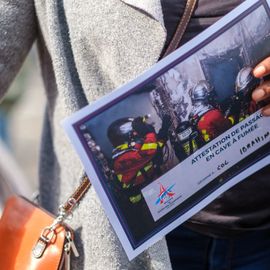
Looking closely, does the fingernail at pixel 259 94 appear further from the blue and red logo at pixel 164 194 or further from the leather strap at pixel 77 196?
the leather strap at pixel 77 196

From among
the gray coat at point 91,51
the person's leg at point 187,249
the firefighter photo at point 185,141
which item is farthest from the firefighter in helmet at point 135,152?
the person's leg at point 187,249

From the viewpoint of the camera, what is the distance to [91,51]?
1125 millimetres

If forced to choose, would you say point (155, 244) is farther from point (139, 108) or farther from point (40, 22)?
point (40, 22)

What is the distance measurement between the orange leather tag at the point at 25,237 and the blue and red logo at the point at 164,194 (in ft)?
0.57

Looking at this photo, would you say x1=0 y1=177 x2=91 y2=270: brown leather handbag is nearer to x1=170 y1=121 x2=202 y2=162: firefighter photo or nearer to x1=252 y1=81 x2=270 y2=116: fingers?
x1=170 y1=121 x2=202 y2=162: firefighter photo

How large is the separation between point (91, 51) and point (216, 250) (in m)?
0.42

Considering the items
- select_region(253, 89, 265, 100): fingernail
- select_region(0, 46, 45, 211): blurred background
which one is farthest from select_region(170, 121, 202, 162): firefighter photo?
select_region(0, 46, 45, 211): blurred background

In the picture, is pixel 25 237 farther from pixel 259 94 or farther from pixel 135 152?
pixel 259 94

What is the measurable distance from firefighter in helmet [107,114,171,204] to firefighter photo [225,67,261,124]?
12 cm

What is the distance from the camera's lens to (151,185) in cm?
102

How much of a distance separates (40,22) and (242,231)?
50cm

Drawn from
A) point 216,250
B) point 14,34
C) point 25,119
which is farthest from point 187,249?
point 25,119

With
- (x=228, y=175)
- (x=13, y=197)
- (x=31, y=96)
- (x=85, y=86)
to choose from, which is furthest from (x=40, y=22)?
(x=31, y=96)

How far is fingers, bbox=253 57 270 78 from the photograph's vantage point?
3.41ft
